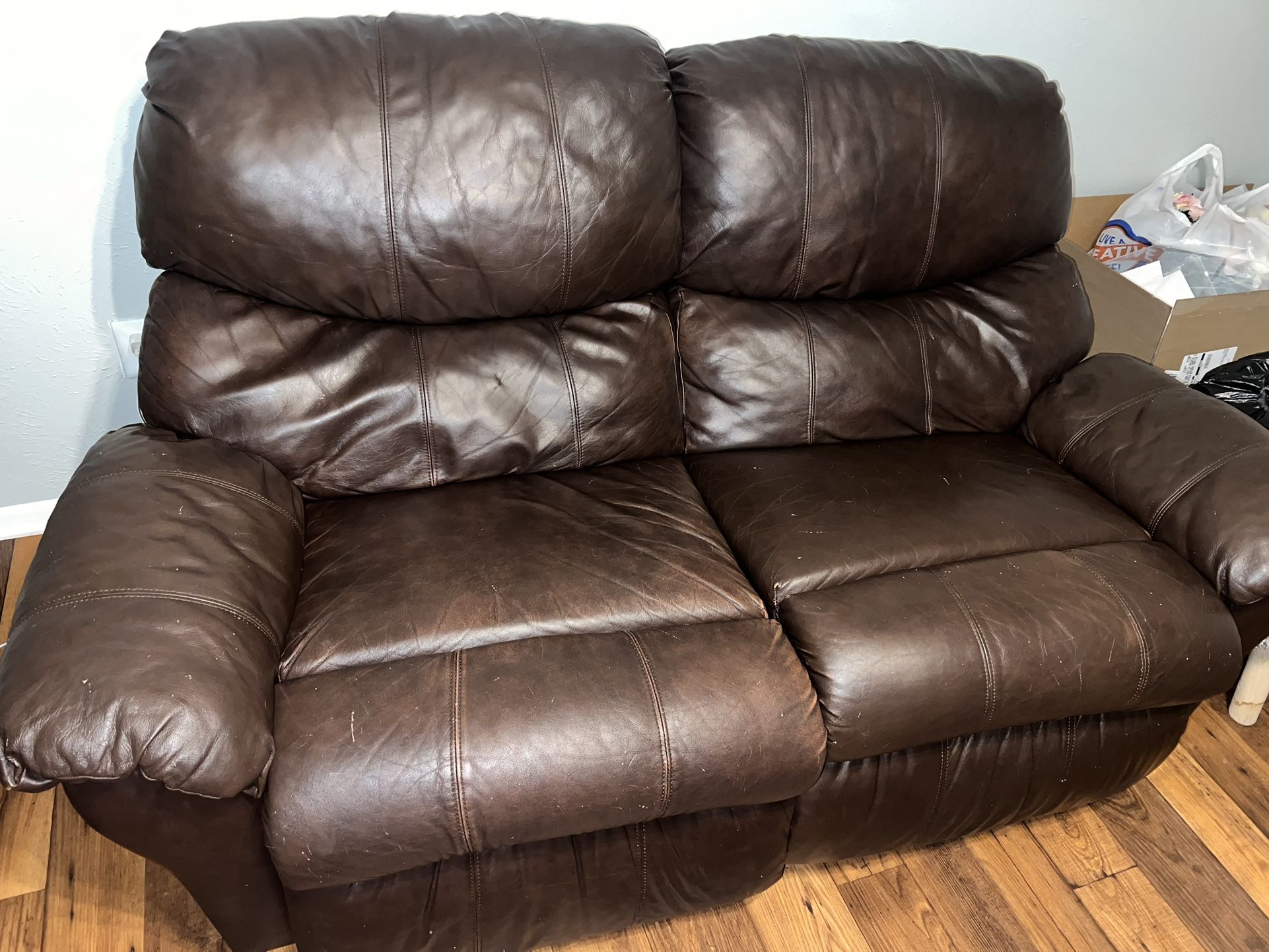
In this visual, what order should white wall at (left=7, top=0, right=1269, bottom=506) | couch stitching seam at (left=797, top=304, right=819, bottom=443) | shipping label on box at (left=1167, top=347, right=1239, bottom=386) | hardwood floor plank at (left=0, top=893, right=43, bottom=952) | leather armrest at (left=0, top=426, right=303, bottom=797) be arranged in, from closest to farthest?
leather armrest at (left=0, top=426, right=303, bottom=797)
hardwood floor plank at (left=0, top=893, right=43, bottom=952)
white wall at (left=7, top=0, right=1269, bottom=506)
couch stitching seam at (left=797, top=304, right=819, bottom=443)
shipping label on box at (left=1167, top=347, right=1239, bottom=386)

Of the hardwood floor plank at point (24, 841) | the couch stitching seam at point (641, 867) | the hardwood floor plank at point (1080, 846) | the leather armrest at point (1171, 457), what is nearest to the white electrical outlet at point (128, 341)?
the hardwood floor plank at point (24, 841)

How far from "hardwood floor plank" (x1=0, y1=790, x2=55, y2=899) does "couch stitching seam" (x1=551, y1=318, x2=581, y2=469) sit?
38.4 inches

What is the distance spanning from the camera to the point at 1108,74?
2.12 m

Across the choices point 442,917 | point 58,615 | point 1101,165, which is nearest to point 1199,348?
point 1101,165

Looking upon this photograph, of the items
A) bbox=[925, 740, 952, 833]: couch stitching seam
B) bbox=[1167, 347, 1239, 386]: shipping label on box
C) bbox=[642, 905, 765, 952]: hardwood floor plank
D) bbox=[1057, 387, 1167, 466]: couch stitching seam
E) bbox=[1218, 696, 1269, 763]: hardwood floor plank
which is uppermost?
bbox=[1057, 387, 1167, 466]: couch stitching seam

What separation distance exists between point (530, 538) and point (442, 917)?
1.65 feet

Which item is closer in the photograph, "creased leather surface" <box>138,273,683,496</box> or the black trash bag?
"creased leather surface" <box>138,273,683,496</box>

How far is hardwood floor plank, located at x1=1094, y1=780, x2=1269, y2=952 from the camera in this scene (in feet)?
4.57

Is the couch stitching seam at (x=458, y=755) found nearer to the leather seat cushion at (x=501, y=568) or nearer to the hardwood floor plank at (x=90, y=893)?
the leather seat cushion at (x=501, y=568)

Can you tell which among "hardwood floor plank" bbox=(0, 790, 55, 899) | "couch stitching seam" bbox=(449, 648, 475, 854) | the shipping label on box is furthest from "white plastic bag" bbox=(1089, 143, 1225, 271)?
"hardwood floor plank" bbox=(0, 790, 55, 899)

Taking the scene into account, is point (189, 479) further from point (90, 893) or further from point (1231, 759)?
point (1231, 759)

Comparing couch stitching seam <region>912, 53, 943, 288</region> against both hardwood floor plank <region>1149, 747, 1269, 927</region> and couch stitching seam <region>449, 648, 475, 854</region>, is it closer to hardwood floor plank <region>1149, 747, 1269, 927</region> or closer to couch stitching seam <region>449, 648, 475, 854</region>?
hardwood floor plank <region>1149, 747, 1269, 927</region>

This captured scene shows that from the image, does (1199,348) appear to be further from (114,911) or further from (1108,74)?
(114,911)

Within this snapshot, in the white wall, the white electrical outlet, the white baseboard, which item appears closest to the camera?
the white wall
